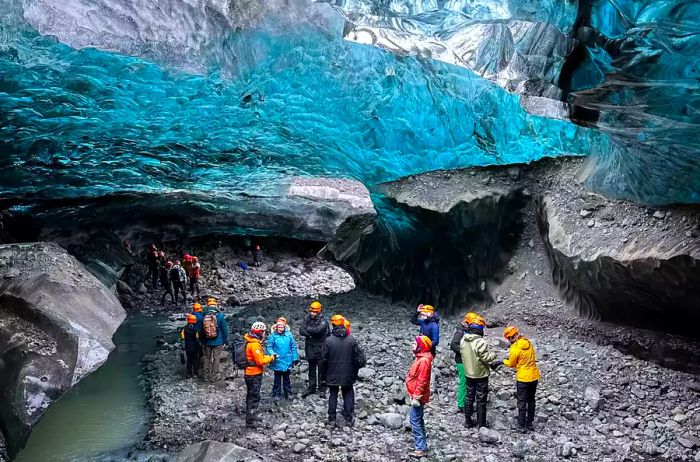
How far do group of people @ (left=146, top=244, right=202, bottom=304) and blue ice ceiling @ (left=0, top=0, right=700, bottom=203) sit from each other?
242 inches

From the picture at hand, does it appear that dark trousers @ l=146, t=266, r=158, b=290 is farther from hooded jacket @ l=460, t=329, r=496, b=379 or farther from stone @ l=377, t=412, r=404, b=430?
hooded jacket @ l=460, t=329, r=496, b=379

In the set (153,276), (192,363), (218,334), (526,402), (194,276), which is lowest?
(153,276)

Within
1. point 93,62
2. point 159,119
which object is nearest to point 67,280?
point 159,119

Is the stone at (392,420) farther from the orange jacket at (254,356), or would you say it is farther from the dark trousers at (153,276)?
the dark trousers at (153,276)

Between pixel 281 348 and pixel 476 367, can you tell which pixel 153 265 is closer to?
pixel 281 348

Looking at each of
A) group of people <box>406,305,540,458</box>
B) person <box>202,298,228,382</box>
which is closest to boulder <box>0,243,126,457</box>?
person <box>202,298,228,382</box>

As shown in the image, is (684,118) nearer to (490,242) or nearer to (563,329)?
(563,329)

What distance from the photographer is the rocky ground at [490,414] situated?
6156 mm

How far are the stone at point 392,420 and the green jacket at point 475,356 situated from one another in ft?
3.55

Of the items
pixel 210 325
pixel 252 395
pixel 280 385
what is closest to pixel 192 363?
pixel 210 325

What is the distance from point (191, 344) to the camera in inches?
353

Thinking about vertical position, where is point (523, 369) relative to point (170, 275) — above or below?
above

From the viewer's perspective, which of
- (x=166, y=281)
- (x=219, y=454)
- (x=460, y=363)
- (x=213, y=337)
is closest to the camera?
(x=219, y=454)

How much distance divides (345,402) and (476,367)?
1.70 m
